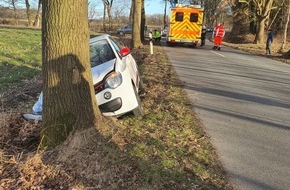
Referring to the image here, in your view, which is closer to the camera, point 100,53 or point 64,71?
point 64,71

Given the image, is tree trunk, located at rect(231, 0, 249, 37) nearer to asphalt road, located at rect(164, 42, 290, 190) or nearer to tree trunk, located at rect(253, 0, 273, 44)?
tree trunk, located at rect(253, 0, 273, 44)

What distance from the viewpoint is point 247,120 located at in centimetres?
688

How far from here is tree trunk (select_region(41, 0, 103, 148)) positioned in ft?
16.5

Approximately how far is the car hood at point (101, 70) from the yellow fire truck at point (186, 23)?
1757 centimetres

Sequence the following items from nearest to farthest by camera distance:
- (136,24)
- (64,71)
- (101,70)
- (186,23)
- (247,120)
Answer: (64,71) → (101,70) → (247,120) → (136,24) → (186,23)

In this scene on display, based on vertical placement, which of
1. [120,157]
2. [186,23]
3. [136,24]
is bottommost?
[120,157]

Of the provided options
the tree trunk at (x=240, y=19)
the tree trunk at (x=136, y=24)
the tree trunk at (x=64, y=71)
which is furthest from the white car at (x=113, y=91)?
the tree trunk at (x=240, y=19)

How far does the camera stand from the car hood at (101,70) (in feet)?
21.4

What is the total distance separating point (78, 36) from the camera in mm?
5195

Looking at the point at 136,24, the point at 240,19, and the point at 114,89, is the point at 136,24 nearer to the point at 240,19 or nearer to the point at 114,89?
the point at 114,89

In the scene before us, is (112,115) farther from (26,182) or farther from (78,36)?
(26,182)

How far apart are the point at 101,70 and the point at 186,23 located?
711 inches

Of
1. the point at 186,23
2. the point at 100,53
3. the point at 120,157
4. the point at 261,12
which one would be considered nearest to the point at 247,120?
the point at 120,157

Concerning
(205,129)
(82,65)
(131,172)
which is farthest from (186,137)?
(82,65)
